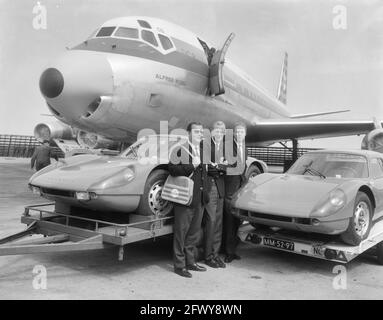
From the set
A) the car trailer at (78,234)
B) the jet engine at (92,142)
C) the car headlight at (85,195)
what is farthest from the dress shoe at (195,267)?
the jet engine at (92,142)

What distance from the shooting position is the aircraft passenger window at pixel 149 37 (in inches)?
356

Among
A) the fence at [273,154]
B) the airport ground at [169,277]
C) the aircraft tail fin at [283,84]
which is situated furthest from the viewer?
the fence at [273,154]

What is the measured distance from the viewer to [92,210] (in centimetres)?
506

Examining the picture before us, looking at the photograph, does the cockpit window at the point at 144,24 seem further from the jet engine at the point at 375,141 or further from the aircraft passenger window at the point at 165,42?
the jet engine at the point at 375,141

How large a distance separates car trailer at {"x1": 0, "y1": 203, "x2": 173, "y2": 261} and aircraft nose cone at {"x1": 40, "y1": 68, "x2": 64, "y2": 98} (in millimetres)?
2973

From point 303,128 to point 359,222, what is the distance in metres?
9.94

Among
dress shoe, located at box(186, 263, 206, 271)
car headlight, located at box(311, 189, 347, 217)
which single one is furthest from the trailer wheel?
dress shoe, located at box(186, 263, 206, 271)

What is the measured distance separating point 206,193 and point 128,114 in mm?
3930

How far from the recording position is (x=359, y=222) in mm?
4949

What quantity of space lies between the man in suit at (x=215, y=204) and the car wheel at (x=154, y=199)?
1.76 feet

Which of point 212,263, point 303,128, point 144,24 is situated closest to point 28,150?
point 303,128

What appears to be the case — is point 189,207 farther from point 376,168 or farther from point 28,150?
point 28,150

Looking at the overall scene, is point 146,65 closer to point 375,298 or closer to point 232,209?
point 232,209
